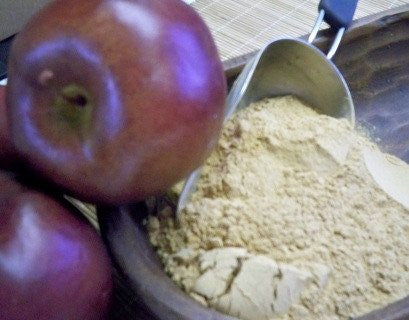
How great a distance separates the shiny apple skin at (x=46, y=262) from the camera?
10.3 inches

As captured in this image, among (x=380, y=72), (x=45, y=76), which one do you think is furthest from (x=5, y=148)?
(x=380, y=72)

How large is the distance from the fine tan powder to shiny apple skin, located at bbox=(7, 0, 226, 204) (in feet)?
0.16

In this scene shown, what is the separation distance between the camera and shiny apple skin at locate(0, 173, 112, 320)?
26 centimetres

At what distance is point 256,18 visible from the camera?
59 cm

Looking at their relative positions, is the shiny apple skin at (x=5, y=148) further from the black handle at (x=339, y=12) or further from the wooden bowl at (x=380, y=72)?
the black handle at (x=339, y=12)

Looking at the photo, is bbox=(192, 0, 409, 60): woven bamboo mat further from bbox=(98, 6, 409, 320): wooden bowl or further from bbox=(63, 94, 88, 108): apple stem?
bbox=(63, 94, 88, 108): apple stem

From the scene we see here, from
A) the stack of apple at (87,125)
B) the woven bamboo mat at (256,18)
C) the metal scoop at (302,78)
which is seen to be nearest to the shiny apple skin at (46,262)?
the stack of apple at (87,125)

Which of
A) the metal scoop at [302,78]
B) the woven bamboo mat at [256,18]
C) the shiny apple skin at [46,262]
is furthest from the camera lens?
the woven bamboo mat at [256,18]

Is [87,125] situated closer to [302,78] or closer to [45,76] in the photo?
[45,76]

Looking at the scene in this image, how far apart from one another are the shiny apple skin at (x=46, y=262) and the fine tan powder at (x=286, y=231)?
0.15 ft

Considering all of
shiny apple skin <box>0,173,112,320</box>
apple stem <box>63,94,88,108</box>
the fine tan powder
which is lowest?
the fine tan powder

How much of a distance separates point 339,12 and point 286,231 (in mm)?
208

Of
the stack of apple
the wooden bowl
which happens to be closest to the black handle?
the wooden bowl

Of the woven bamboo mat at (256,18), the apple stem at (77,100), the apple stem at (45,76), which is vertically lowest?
the woven bamboo mat at (256,18)
